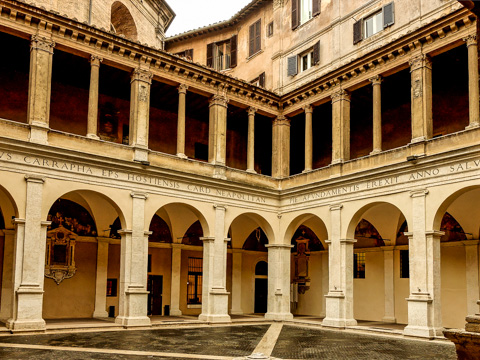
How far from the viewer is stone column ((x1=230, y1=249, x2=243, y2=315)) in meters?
26.2

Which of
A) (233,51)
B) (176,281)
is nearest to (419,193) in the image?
(176,281)

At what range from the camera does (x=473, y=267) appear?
19.8m

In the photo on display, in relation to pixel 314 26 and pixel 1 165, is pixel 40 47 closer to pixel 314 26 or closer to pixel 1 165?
pixel 1 165

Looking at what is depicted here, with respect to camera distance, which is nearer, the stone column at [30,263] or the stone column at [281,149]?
the stone column at [30,263]

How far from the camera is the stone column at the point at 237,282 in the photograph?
2625cm

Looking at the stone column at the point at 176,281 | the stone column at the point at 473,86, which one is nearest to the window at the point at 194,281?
the stone column at the point at 176,281

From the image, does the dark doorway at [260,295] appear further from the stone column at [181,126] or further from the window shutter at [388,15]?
the window shutter at [388,15]

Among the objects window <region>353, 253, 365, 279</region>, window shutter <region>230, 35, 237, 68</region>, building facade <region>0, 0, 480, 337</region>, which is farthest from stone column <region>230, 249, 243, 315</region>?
window shutter <region>230, 35, 237, 68</region>

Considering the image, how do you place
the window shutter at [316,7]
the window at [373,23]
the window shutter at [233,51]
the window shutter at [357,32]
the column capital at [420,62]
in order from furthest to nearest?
the window shutter at [233,51] < the window shutter at [316,7] < the window shutter at [357,32] < the window at [373,23] < the column capital at [420,62]

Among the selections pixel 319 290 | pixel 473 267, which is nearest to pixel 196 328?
pixel 319 290

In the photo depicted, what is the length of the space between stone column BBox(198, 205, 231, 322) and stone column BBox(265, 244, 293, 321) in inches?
96.0

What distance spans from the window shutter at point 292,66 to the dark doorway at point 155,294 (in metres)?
11.1

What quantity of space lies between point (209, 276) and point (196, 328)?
2271 mm

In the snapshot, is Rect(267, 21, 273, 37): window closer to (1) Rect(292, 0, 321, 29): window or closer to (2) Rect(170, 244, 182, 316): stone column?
(1) Rect(292, 0, 321, 29): window
